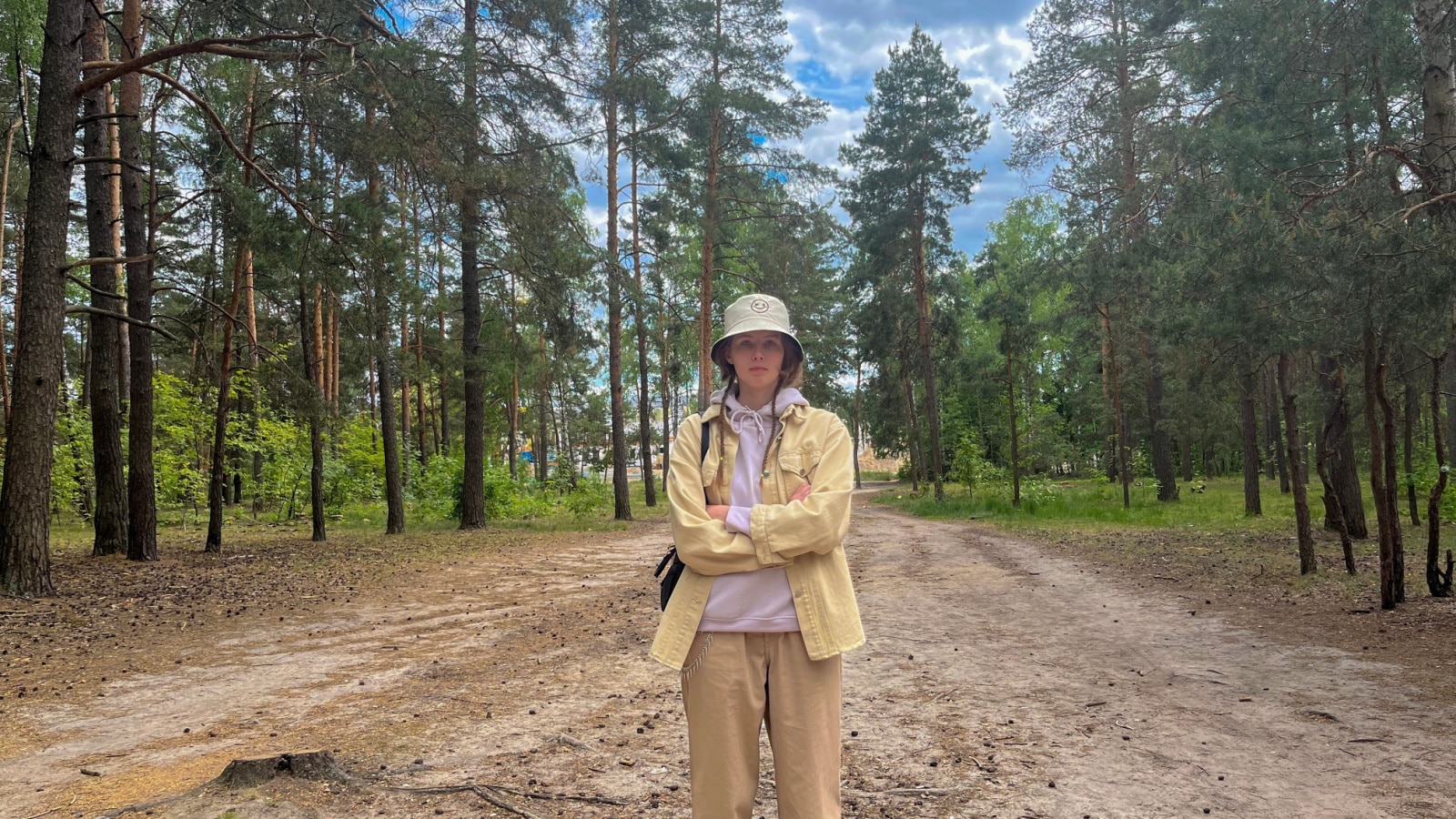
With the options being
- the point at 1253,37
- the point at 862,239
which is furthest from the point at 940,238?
the point at 1253,37

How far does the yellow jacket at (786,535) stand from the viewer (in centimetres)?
217

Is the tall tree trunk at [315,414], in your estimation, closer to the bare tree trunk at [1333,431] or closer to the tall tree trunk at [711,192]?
the tall tree trunk at [711,192]

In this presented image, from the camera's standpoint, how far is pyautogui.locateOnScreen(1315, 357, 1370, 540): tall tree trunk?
335 inches

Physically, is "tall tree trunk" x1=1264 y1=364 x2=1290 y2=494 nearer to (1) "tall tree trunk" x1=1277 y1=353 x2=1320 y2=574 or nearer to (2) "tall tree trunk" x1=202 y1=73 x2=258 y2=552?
(1) "tall tree trunk" x1=1277 y1=353 x2=1320 y2=574

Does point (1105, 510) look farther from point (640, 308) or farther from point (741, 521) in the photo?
point (741, 521)

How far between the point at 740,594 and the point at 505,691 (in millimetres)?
3546

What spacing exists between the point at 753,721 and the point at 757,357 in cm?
108

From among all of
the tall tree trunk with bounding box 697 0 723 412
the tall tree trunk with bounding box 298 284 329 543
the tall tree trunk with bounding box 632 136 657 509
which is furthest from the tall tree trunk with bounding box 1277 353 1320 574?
the tall tree trunk with bounding box 697 0 723 412

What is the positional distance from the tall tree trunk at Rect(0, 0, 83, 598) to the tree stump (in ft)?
20.5

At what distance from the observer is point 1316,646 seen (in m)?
5.98

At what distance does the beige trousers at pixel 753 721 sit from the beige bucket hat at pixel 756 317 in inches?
36.1

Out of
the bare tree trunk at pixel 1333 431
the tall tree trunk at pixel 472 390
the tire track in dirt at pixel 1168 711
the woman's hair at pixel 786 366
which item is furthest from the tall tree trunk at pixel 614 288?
the woman's hair at pixel 786 366

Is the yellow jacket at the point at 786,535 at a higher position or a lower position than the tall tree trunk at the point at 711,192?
lower

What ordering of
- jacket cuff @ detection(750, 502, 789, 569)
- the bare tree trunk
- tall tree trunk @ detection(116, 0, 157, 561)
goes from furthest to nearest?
tall tree trunk @ detection(116, 0, 157, 561) → the bare tree trunk → jacket cuff @ detection(750, 502, 789, 569)
